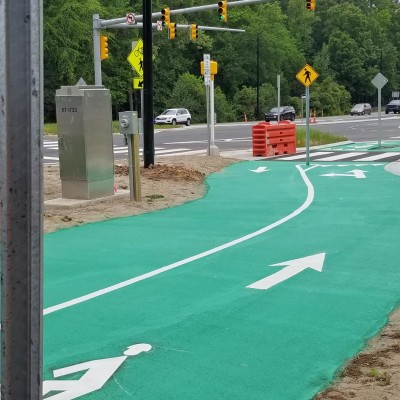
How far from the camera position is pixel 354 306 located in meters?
7.04

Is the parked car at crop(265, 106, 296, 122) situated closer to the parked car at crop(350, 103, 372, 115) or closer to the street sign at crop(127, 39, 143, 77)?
the parked car at crop(350, 103, 372, 115)

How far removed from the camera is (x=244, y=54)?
8888 cm

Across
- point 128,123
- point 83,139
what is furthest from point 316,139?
point 83,139

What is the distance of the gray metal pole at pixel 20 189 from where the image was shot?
2318mm

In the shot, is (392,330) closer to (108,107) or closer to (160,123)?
(108,107)

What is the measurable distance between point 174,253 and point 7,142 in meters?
7.33

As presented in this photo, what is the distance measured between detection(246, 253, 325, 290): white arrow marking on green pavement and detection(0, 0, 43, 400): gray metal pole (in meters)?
5.49

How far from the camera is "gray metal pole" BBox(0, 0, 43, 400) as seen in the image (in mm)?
2318

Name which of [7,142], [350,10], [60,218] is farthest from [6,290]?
[350,10]

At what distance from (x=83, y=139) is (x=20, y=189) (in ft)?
37.3

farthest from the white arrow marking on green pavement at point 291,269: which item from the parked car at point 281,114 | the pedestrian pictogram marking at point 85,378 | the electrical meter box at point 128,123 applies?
the parked car at point 281,114

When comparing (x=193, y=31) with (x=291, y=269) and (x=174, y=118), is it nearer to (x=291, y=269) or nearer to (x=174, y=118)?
(x=174, y=118)

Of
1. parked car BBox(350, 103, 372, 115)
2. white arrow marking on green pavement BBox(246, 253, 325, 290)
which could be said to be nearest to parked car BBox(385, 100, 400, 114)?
parked car BBox(350, 103, 372, 115)

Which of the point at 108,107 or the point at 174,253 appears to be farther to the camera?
the point at 108,107
